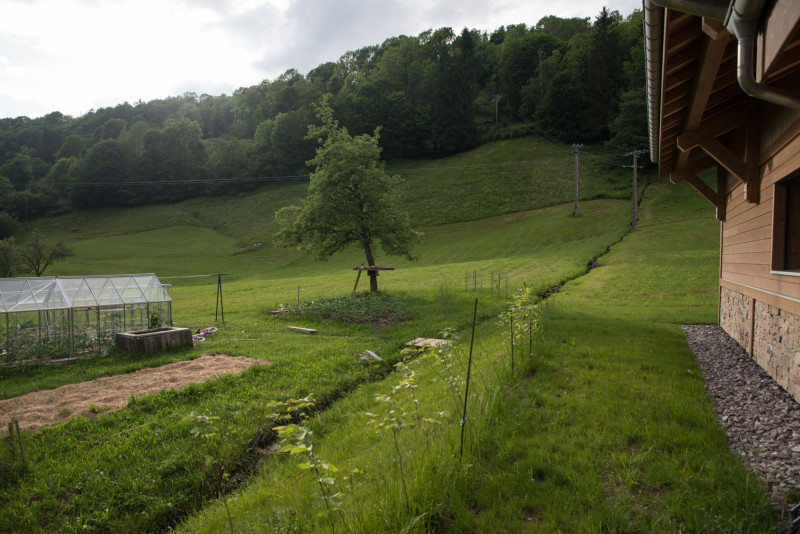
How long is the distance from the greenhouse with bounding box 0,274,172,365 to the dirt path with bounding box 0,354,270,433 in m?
3.18

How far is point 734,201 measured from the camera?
31.4 ft

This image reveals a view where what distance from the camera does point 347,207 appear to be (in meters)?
19.6

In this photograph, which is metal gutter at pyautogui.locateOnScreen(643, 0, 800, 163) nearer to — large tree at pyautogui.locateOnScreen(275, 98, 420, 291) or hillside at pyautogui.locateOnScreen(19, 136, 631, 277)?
large tree at pyautogui.locateOnScreen(275, 98, 420, 291)

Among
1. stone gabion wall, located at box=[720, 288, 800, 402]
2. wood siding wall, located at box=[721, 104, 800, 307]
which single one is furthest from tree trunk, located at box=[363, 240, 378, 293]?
stone gabion wall, located at box=[720, 288, 800, 402]

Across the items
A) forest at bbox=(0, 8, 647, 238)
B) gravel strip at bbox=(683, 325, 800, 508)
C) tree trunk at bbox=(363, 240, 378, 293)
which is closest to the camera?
gravel strip at bbox=(683, 325, 800, 508)

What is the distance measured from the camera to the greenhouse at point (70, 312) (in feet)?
34.6

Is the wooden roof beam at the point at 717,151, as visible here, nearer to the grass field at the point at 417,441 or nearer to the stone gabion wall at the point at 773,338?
the stone gabion wall at the point at 773,338

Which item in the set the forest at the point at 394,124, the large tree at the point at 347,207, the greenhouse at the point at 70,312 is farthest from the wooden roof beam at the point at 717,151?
the forest at the point at 394,124

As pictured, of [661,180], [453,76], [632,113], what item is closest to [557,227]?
[661,180]

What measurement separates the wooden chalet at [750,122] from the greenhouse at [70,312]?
14.0m

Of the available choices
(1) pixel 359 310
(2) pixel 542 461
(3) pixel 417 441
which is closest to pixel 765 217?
(2) pixel 542 461

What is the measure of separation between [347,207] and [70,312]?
11.4m

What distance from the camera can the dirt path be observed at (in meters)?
6.91

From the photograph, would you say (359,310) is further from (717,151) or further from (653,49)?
(653,49)
